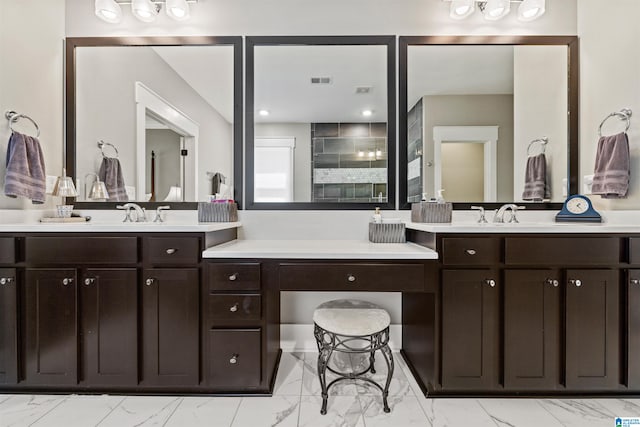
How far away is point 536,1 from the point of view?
6.37 feet

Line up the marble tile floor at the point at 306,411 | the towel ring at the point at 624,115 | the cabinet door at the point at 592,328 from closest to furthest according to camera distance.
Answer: the marble tile floor at the point at 306,411
the cabinet door at the point at 592,328
the towel ring at the point at 624,115

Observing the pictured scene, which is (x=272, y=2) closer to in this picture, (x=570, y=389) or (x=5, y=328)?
(x=5, y=328)

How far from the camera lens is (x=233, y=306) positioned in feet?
4.98

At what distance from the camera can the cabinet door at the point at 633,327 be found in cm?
151

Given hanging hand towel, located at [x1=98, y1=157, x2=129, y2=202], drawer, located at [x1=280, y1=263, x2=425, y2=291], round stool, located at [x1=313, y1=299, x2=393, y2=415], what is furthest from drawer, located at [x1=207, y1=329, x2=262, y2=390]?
hanging hand towel, located at [x1=98, y1=157, x2=129, y2=202]

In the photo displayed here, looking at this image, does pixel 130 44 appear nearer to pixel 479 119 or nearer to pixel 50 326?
pixel 50 326

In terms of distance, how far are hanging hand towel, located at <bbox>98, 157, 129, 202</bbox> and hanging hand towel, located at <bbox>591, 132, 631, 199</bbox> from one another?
3.06 metres

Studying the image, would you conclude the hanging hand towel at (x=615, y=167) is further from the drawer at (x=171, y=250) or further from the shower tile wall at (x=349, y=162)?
the drawer at (x=171, y=250)

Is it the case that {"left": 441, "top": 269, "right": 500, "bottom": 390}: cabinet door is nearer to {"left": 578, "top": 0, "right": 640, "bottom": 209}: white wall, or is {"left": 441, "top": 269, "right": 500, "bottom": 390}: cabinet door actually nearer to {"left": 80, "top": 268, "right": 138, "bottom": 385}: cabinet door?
{"left": 578, "top": 0, "right": 640, "bottom": 209}: white wall

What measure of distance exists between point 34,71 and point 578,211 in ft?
11.6

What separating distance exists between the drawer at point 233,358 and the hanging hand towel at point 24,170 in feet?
4.43

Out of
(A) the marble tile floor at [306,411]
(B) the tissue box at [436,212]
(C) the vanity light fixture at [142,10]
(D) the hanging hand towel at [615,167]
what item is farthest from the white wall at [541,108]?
(C) the vanity light fixture at [142,10]

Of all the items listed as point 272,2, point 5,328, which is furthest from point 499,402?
point 272,2

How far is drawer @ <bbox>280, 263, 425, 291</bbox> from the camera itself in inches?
59.4
